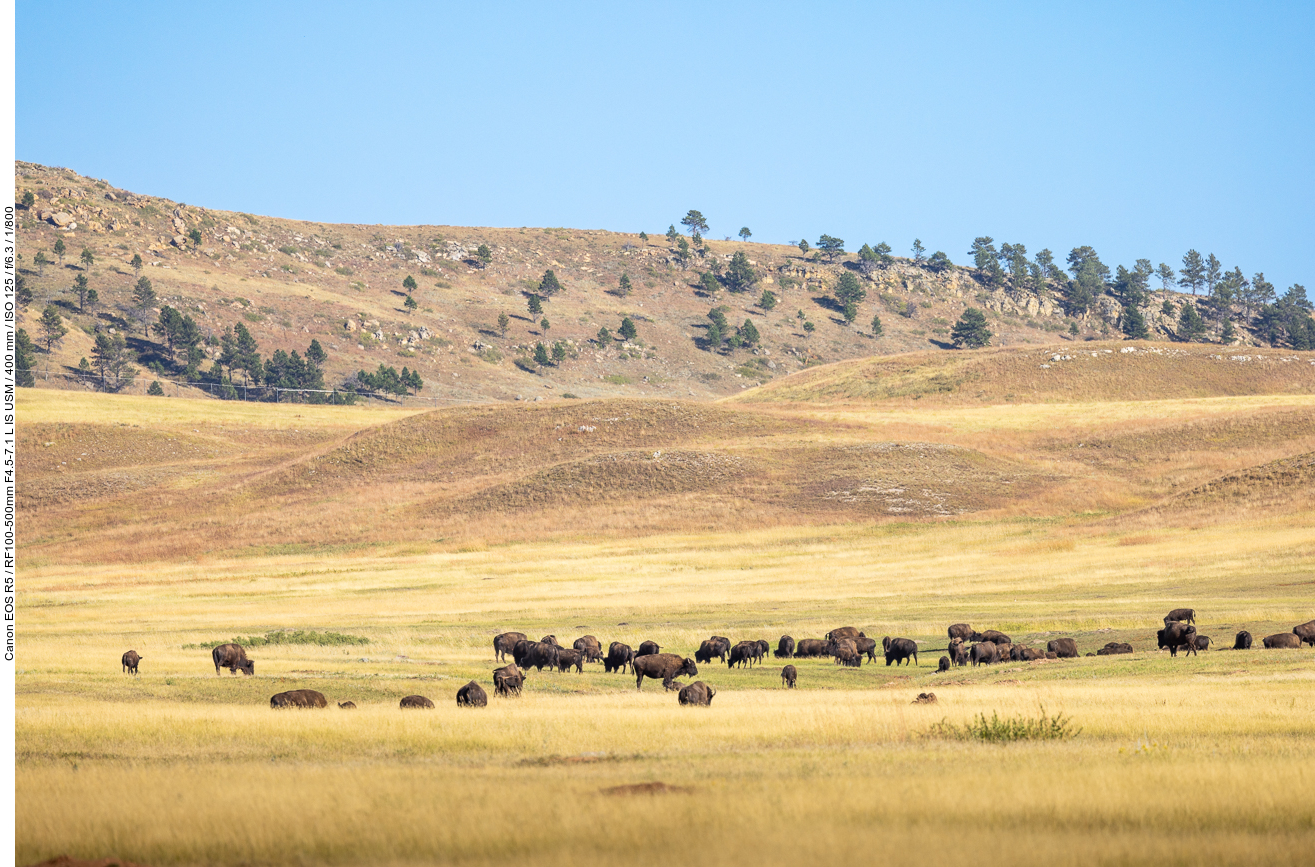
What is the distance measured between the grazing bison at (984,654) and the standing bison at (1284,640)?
7.78 meters

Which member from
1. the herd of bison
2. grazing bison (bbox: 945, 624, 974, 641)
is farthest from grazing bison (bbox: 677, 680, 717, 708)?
grazing bison (bbox: 945, 624, 974, 641)

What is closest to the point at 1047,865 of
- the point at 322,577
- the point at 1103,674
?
the point at 1103,674

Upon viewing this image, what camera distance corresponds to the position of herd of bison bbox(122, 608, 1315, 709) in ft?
113

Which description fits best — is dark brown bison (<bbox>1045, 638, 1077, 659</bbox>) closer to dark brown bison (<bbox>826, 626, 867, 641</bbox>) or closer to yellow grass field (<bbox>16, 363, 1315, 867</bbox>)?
yellow grass field (<bbox>16, 363, 1315, 867</bbox>)

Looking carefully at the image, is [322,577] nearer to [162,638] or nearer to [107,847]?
[162,638]

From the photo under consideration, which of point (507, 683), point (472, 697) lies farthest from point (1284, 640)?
point (472, 697)

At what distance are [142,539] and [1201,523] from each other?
245ft

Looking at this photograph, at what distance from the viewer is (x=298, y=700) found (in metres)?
26.6

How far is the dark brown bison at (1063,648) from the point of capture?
37.4 m

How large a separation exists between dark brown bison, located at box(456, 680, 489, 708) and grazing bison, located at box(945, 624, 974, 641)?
2067 cm

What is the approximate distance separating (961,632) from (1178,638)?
8.56 meters

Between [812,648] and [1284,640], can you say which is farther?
[812,648]

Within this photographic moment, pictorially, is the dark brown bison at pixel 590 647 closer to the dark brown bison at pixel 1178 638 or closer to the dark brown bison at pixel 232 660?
the dark brown bison at pixel 232 660

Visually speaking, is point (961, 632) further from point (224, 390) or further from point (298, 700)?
point (224, 390)
